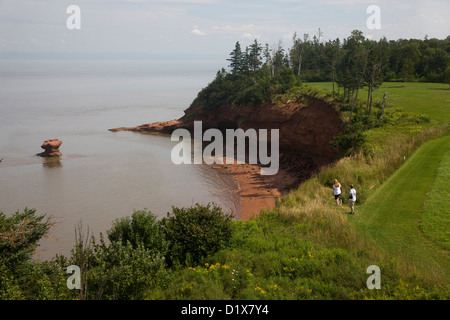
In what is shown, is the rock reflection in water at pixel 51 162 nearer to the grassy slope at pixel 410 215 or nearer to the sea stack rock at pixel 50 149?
the sea stack rock at pixel 50 149

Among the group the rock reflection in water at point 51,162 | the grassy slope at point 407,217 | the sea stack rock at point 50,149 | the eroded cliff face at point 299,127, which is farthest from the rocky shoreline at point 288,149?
the sea stack rock at point 50,149

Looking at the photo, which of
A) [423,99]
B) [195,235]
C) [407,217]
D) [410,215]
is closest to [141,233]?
[195,235]

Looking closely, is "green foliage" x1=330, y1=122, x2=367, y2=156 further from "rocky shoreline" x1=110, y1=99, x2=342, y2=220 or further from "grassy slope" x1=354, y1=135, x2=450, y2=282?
"rocky shoreline" x1=110, y1=99, x2=342, y2=220

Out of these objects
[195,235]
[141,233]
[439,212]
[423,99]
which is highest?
[423,99]

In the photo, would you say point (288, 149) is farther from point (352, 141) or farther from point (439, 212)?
point (439, 212)
